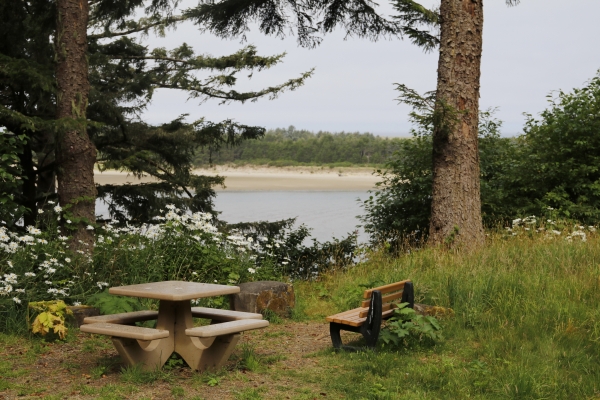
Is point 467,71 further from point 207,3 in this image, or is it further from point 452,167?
point 207,3

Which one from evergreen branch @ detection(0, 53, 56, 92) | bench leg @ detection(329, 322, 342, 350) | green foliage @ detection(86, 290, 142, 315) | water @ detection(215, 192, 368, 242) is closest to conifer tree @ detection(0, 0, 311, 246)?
evergreen branch @ detection(0, 53, 56, 92)

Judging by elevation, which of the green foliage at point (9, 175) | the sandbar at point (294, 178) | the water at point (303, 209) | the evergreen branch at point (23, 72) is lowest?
the water at point (303, 209)

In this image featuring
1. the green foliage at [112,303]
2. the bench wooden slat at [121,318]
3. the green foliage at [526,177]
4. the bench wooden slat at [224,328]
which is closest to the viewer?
the bench wooden slat at [224,328]

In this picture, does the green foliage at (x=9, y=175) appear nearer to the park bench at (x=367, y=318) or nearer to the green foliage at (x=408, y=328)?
the park bench at (x=367, y=318)

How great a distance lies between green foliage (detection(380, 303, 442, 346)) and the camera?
596 centimetres

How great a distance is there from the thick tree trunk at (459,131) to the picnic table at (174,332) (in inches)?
203

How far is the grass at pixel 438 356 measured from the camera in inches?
195

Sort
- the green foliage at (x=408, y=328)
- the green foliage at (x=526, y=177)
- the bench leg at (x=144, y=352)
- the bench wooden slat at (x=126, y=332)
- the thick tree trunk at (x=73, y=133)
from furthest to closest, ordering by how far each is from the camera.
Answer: the green foliage at (x=526, y=177), the thick tree trunk at (x=73, y=133), the green foliage at (x=408, y=328), the bench leg at (x=144, y=352), the bench wooden slat at (x=126, y=332)

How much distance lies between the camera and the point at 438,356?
5887 millimetres

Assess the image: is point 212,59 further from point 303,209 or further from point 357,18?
point 303,209

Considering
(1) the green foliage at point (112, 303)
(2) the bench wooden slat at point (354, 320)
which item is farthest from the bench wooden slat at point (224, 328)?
(1) the green foliage at point (112, 303)

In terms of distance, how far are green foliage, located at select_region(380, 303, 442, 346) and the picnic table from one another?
124 centimetres

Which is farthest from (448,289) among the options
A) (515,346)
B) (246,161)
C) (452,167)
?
(246,161)

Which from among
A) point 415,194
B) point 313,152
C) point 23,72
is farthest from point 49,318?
point 313,152
